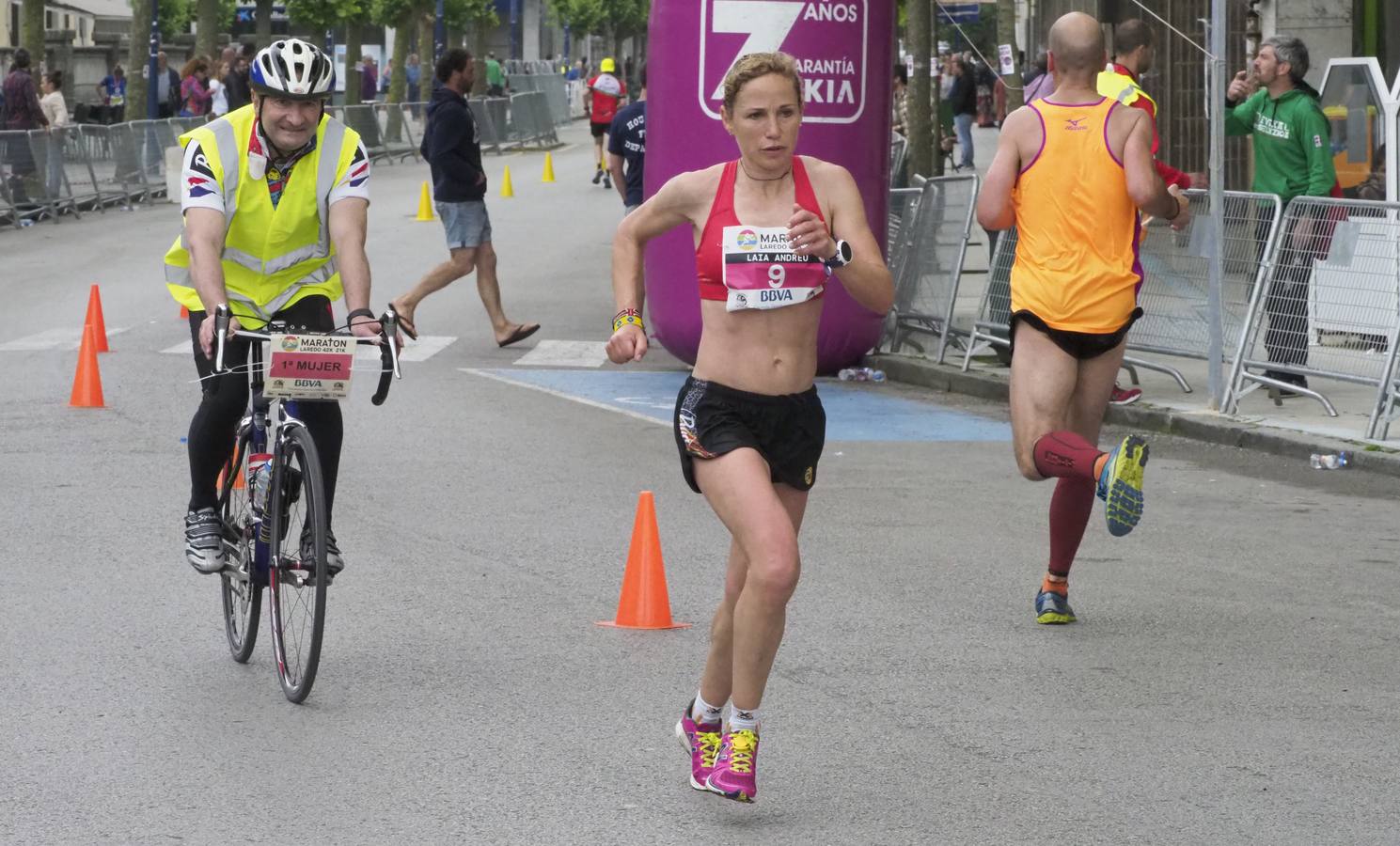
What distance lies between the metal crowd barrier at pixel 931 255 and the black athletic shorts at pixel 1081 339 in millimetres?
7086

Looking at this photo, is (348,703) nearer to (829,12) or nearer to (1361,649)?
(1361,649)

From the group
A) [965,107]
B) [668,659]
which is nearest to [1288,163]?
[668,659]

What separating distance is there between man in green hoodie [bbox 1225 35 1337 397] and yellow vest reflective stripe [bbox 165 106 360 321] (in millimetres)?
6807

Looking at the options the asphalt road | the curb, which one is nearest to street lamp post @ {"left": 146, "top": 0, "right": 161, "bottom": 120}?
the curb

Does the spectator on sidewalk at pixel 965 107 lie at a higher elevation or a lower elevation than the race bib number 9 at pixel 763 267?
higher

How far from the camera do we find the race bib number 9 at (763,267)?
17.2ft

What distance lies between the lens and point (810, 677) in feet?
21.7

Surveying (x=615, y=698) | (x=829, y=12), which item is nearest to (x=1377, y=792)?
(x=615, y=698)

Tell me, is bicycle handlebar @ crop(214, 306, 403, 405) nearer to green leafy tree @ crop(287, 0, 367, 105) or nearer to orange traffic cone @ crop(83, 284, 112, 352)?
orange traffic cone @ crop(83, 284, 112, 352)

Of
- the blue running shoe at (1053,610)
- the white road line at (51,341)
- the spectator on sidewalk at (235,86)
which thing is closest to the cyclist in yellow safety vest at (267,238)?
the blue running shoe at (1053,610)

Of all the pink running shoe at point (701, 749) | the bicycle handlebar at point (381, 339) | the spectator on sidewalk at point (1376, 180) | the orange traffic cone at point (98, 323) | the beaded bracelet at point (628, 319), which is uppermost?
the spectator on sidewalk at point (1376, 180)

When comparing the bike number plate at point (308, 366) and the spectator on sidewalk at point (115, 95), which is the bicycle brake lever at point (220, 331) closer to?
the bike number plate at point (308, 366)

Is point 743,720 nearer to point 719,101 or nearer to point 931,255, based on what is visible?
point 719,101

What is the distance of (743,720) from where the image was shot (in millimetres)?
5172
